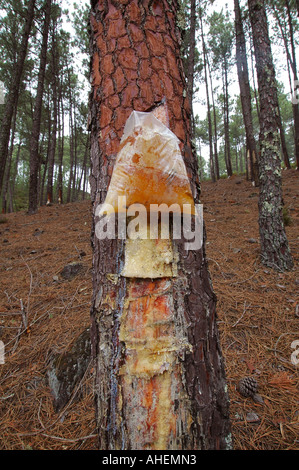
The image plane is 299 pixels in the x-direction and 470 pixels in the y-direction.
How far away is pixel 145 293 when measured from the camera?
0.83 metres

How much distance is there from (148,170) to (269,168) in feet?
9.26

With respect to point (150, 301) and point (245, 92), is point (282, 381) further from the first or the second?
point (245, 92)

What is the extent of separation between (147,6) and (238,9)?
32.7 ft

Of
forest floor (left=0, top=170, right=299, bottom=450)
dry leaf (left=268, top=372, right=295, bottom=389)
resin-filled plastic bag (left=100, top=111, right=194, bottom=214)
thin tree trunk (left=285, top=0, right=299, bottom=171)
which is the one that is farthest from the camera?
thin tree trunk (left=285, top=0, right=299, bottom=171)

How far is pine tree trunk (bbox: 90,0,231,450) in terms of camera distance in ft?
2.60

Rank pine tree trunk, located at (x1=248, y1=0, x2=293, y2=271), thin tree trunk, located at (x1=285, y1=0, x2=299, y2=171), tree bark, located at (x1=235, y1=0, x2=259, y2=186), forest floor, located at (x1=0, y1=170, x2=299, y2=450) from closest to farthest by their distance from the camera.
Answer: forest floor, located at (x1=0, y1=170, x2=299, y2=450) → pine tree trunk, located at (x1=248, y1=0, x2=293, y2=271) → tree bark, located at (x1=235, y1=0, x2=259, y2=186) → thin tree trunk, located at (x1=285, y1=0, x2=299, y2=171)

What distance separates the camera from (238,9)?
7.85m

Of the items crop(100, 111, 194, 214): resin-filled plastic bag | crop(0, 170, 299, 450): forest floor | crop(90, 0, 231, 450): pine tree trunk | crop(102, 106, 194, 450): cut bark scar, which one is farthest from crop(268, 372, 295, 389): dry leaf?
crop(100, 111, 194, 214): resin-filled plastic bag

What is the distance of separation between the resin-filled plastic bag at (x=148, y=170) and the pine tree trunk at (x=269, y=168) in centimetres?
257

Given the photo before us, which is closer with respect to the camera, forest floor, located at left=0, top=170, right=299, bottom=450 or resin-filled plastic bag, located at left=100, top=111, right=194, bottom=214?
resin-filled plastic bag, located at left=100, top=111, right=194, bottom=214

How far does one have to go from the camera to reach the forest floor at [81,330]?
1.31 m

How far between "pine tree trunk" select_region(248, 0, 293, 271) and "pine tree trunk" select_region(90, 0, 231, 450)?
7.81ft

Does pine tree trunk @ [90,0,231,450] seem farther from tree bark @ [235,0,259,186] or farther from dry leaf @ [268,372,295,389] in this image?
tree bark @ [235,0,259,186]
